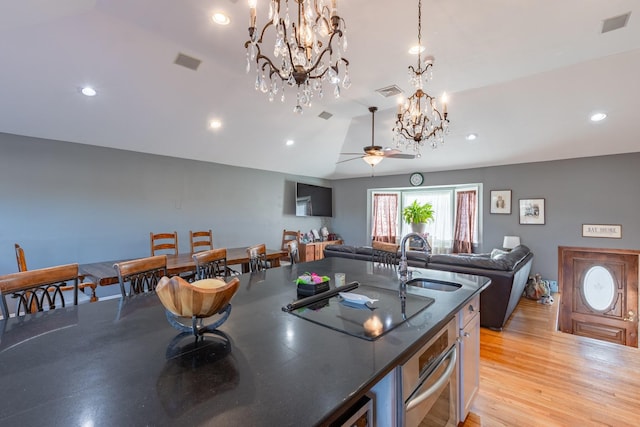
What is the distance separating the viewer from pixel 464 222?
6230mm

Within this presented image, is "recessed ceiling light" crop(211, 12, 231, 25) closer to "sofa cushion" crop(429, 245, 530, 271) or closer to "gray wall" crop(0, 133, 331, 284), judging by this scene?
"gray wall" crop(0, 133, 331, 284)

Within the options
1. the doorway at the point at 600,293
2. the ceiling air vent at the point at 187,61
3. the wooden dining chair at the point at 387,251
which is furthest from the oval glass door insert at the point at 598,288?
the ceiling air vent at the point at 187,61

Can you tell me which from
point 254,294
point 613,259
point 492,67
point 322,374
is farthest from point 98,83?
point 613,259

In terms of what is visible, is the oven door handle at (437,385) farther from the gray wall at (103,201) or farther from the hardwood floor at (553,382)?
the gray wall at (103,201)

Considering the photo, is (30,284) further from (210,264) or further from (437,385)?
(437,385)

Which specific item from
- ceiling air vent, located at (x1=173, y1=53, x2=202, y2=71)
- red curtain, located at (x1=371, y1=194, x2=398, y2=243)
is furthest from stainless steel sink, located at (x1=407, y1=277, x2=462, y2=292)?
red curtain, located at (x1=371, y1=194, x2=398, y2=243)

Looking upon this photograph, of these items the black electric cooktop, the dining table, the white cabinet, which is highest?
the black electric cooktop

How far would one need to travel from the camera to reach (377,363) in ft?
2.95

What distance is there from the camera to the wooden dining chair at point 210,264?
210 cm

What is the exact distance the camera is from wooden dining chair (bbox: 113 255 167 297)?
166cm

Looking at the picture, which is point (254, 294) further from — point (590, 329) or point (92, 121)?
point (590, 329)

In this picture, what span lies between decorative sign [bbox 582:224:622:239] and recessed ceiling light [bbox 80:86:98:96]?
731 cm

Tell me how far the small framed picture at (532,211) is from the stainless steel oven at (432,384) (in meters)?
4.90

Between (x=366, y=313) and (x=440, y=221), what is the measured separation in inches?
235
